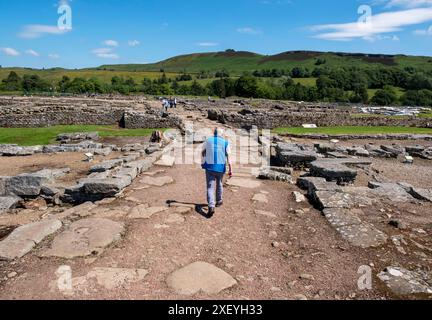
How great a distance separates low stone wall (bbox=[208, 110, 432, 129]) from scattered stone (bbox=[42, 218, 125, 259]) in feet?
65.2

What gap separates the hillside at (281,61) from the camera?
13330 cm

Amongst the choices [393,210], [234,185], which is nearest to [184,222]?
[234,185]

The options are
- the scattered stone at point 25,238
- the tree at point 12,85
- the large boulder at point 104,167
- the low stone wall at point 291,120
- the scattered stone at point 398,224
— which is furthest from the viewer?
the tree at point 12,85

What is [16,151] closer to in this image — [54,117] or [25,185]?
[25,185]

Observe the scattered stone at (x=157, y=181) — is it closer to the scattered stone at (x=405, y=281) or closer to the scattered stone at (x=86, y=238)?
the scattered stone at (x=86, y=238)

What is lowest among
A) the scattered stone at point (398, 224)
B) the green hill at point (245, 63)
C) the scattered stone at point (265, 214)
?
the scattered stone at point (398, 224)

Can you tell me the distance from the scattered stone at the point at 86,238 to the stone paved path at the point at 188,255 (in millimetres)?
15

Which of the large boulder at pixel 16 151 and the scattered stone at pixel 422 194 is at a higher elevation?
the large boulder at pixel 16 151

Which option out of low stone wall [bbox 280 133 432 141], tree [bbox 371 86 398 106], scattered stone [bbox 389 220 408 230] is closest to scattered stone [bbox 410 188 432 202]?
scattered stone [bbox 389 220 408 230]

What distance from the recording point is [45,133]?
73.3 feet

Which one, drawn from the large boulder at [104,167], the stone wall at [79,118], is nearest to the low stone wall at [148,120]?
the stone wall at [79,118]

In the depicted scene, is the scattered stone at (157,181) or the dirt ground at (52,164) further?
→ the dirt ground at (52,164)

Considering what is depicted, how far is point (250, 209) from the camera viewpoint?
26.2 feet

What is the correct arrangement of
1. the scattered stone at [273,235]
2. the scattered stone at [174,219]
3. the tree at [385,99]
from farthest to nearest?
1. the tree at [385,99]
2. the scattered stone at [174,219]
3. the scattered stone at [273,235]
